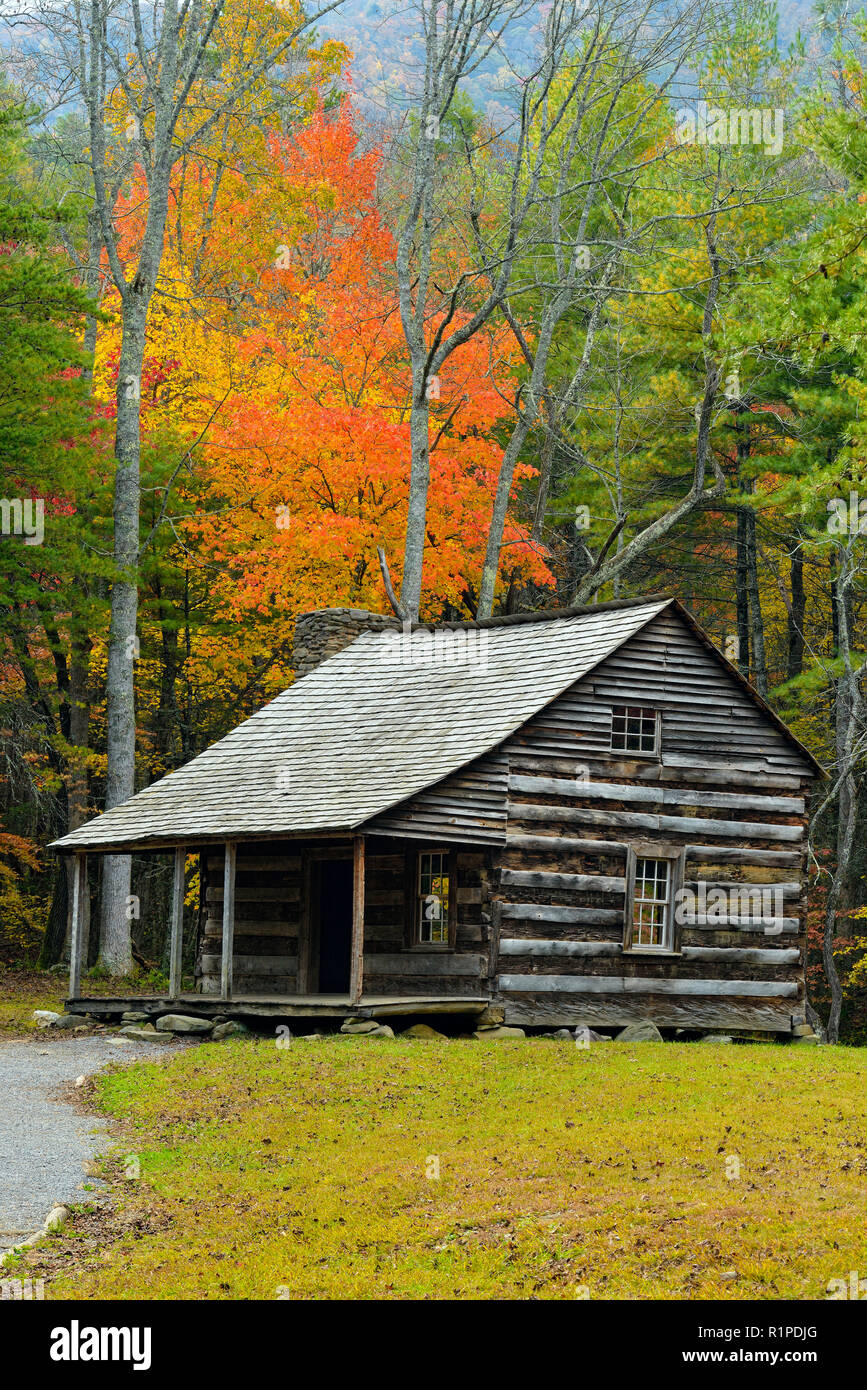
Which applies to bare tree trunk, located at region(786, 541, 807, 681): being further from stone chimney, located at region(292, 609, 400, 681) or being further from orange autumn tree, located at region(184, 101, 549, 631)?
stone chimney, located at region(292, 609, 400, 681)

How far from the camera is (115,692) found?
1103 inches

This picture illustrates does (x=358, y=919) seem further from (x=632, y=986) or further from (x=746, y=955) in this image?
(x=746, y=955)

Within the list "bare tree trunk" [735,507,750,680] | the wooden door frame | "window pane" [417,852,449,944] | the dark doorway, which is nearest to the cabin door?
the dark doorway

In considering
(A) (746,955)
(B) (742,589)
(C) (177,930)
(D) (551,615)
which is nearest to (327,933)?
(C) (177,930)

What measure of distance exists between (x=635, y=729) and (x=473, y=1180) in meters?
11.5

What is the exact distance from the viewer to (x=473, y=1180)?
11.0m

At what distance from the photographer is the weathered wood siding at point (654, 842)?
800 inches

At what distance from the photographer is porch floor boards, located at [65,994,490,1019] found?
62.5 feet

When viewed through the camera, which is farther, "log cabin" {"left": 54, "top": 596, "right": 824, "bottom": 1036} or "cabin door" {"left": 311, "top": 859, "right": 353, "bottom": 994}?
"cabin door" {"left": 311, "top": 859, "right": 353, "bottom": 994}

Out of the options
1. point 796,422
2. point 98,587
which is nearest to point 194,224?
point 98,587

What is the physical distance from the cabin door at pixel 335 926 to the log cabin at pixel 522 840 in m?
0.09

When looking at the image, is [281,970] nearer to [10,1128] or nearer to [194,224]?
[10,1128]

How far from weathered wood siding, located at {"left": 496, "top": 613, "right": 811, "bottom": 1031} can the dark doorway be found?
467 centimetres
